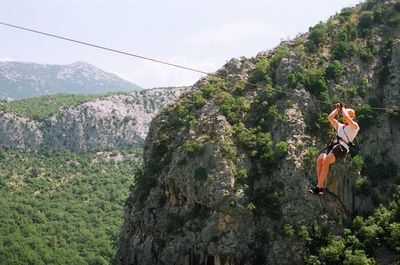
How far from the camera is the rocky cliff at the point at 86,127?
15938cm

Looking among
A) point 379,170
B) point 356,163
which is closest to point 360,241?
point 356,163

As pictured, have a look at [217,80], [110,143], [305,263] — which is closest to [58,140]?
[110,143]

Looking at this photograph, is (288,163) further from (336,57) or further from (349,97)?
(336,57)

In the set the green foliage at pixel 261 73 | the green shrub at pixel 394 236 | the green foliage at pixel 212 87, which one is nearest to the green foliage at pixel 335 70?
the green foliage at pixel 261 73

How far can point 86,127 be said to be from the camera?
169 m

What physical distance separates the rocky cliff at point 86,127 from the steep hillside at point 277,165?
105 metres

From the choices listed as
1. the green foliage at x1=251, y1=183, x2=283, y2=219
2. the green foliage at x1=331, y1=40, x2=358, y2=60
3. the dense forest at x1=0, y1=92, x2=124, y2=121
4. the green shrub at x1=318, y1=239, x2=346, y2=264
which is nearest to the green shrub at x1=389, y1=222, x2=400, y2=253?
the green shrub at x1=318, y1=239, x2=346, y2=264

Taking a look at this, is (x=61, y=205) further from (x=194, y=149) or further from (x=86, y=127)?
(x=194, y=149)

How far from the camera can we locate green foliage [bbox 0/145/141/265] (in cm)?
9762

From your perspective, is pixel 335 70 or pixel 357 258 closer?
pixel 357 258

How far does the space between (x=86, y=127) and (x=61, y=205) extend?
173ft

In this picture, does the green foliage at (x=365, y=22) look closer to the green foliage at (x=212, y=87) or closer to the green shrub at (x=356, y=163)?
the green foliage at (x=212, y=87)

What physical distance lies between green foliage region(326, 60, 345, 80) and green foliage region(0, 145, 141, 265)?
49.3 metres

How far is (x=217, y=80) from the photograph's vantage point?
6775cm
